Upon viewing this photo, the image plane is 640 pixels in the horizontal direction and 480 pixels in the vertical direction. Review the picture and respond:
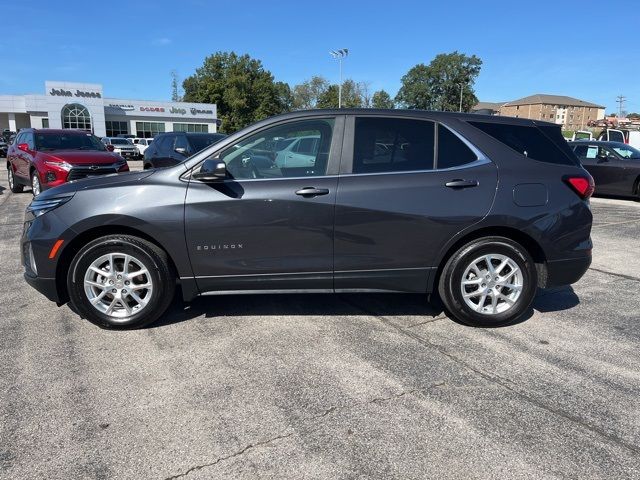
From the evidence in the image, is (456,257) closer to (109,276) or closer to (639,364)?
(639,364)

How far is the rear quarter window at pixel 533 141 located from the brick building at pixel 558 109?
155157 mm

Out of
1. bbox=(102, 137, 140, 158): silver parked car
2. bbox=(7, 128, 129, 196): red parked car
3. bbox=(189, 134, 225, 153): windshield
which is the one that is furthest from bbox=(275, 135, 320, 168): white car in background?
bbox=(102, 137, 140, 158): silver parked car

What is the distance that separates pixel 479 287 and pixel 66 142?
10.3m

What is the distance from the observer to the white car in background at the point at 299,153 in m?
3.99

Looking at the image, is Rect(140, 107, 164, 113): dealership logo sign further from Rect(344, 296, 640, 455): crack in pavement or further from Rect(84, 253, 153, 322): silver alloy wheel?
Rect(344, 296, 640, 455): crack in pavement

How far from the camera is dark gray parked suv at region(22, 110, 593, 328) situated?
3.84 meters

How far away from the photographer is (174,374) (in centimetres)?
332

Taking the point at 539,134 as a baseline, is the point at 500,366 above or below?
below

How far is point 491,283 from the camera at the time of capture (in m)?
4.11

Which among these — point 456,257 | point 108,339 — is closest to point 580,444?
point 456,257

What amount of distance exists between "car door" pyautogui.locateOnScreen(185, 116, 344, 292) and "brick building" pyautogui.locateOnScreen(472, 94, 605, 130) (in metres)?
156

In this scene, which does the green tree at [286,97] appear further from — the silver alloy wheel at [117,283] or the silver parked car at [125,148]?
the silver alloy wheel at [117,283]

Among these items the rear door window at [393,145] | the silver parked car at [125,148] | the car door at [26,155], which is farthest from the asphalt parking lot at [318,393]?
the silver parked car at [125,148]

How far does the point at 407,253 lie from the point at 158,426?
7.42ft
